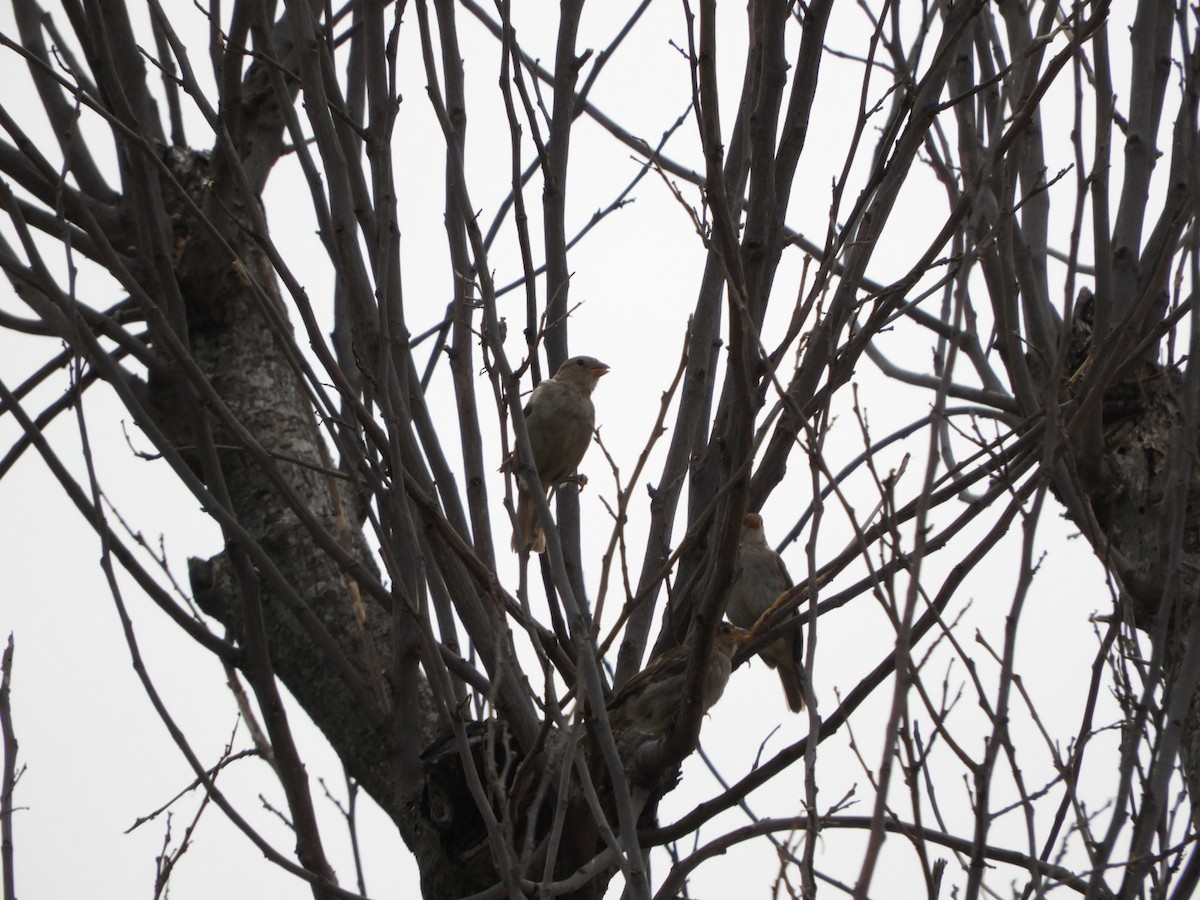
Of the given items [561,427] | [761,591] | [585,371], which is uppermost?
[585,371]

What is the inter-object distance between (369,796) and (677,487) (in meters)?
1.06

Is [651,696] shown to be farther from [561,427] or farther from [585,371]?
[585,371]

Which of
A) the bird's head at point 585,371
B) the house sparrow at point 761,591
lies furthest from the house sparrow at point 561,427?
the house sparrow at point 761,591

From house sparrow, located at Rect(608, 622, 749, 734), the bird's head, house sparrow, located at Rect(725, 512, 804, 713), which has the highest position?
the bird's head

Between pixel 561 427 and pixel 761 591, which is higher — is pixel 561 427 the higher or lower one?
the higher one

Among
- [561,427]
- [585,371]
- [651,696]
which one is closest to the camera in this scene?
[651,696]

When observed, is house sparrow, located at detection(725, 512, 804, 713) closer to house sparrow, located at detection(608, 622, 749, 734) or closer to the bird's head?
the bird's head

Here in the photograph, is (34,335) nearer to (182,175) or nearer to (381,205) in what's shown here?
(182,175)

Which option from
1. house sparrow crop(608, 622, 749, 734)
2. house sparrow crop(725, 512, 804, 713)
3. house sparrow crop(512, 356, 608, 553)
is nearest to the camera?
house sparrow crop(608, 622, 749, 734)

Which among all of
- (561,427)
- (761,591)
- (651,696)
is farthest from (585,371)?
(651,696)

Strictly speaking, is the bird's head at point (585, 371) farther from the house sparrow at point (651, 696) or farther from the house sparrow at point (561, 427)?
the house sparrow at point (651, 696)

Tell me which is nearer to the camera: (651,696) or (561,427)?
(651,696)

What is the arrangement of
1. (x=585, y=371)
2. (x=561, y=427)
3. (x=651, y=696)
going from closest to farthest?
(x=651, y=696), (x=561, y=427), (x=585, y=371)

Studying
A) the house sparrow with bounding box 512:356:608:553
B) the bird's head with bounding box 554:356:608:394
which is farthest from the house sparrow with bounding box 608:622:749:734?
the bird's head with bounding box 554:356:608:394
